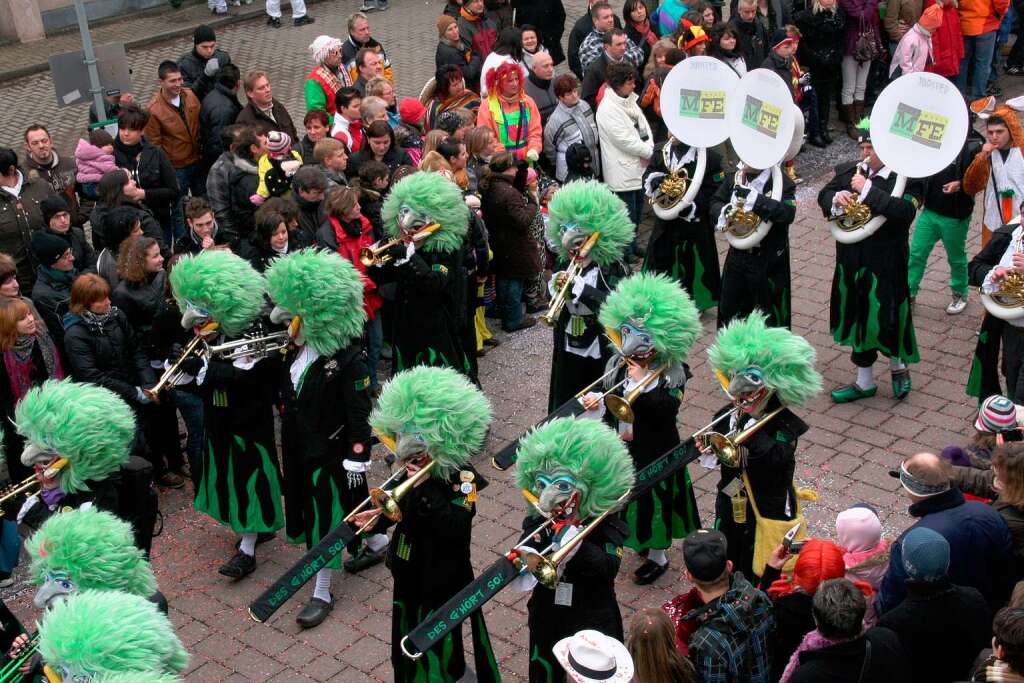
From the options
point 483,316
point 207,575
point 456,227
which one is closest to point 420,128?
point 483,316

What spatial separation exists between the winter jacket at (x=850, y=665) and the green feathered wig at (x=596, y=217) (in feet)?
11.5

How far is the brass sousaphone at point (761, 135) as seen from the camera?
8.80 meters

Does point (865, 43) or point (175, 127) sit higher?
point (175, 127)

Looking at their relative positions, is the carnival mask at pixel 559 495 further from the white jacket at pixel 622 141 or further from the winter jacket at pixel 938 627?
the white jacket at pixel 622 141

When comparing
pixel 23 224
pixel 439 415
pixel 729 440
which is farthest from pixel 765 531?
pixel 23 224

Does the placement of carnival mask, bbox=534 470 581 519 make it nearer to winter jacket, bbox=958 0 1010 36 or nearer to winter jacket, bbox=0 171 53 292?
winter jacket, bbox=0 171 53 292

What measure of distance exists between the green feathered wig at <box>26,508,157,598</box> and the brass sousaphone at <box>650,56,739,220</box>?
528cm

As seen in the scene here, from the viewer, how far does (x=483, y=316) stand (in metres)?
10.4

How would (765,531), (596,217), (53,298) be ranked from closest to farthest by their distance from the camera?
(765,531), (596,217), (53,298)

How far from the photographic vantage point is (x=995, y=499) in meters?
6.43

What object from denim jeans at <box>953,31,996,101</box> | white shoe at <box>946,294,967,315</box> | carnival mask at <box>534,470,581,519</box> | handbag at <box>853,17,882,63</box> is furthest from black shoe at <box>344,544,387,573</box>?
denim jeans at <box>953,31,996,101</box>

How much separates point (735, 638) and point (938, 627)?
866 mm

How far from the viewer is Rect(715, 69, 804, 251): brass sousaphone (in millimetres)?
8797

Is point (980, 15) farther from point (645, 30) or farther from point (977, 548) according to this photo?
point (977, 548)
